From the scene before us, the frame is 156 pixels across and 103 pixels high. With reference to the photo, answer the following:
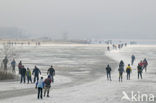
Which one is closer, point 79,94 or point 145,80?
point 79,94

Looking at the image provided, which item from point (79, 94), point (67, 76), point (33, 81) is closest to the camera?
point (79, 94)

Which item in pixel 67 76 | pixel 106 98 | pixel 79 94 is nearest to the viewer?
pixel 106 98

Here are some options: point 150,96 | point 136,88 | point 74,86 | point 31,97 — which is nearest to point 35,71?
point 74,86

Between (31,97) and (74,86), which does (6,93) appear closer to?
(31,97)

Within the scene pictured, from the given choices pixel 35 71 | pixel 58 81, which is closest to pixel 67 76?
pixel 58 81

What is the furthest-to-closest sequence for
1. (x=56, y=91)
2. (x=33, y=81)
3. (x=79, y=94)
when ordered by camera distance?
(x=33, y=81)
(x=56, y=91)
(x=79, y=94)

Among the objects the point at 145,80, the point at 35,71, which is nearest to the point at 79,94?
the point at 35,71

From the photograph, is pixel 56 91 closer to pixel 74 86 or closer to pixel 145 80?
pixel 74 86

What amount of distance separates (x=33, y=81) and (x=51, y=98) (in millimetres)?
7595

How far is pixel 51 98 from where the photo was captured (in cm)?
1892

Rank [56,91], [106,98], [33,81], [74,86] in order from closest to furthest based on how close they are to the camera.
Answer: [106,98]
[56,91]
[74,86]
[33,81]

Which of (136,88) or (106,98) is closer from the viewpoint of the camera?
(106,98)

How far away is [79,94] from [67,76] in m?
9.49

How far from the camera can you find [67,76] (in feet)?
96.9
